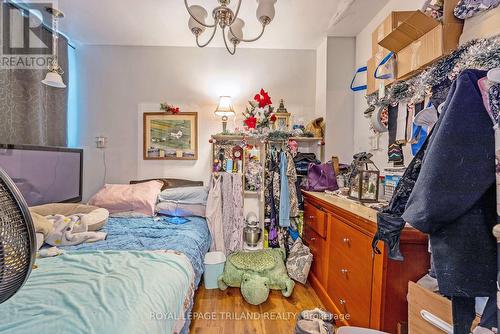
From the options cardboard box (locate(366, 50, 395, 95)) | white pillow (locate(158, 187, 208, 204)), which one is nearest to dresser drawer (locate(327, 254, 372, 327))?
cardboard box (locate(366, 50, 395, 95))

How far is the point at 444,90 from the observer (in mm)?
1285

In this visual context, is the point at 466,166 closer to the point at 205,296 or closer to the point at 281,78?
the point at 205,296

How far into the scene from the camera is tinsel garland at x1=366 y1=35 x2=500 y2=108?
977mm

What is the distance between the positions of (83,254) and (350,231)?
1.62 metres

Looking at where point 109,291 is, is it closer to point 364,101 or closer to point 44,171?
point 44,171

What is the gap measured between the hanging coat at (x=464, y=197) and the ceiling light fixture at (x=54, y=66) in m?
2.70

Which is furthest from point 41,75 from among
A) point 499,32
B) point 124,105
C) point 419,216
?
point 499,32

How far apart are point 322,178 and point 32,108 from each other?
114 inches

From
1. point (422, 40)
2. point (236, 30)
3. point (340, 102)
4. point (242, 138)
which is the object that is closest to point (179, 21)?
point (236, 30)

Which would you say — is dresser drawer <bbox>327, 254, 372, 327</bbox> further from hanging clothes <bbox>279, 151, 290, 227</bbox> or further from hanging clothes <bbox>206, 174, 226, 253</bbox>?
hanging clothes <bbox>206, 174, 226, 253</bbox>

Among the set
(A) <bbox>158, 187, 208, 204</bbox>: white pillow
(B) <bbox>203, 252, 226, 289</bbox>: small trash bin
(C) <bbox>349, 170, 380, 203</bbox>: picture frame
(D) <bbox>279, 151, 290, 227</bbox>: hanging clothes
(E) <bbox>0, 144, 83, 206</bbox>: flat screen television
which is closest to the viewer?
(C) <bbox>349, 170, 380, 203</bbox>: picture frame

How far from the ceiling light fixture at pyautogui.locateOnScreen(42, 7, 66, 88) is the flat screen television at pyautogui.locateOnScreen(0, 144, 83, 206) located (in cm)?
58

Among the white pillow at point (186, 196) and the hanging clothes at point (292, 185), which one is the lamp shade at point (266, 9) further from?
the white pillow at point (186, 196)

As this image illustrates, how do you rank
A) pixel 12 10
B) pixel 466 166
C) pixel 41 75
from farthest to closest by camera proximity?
pixel 41 75
pixel 12 10
pixel 466 166
